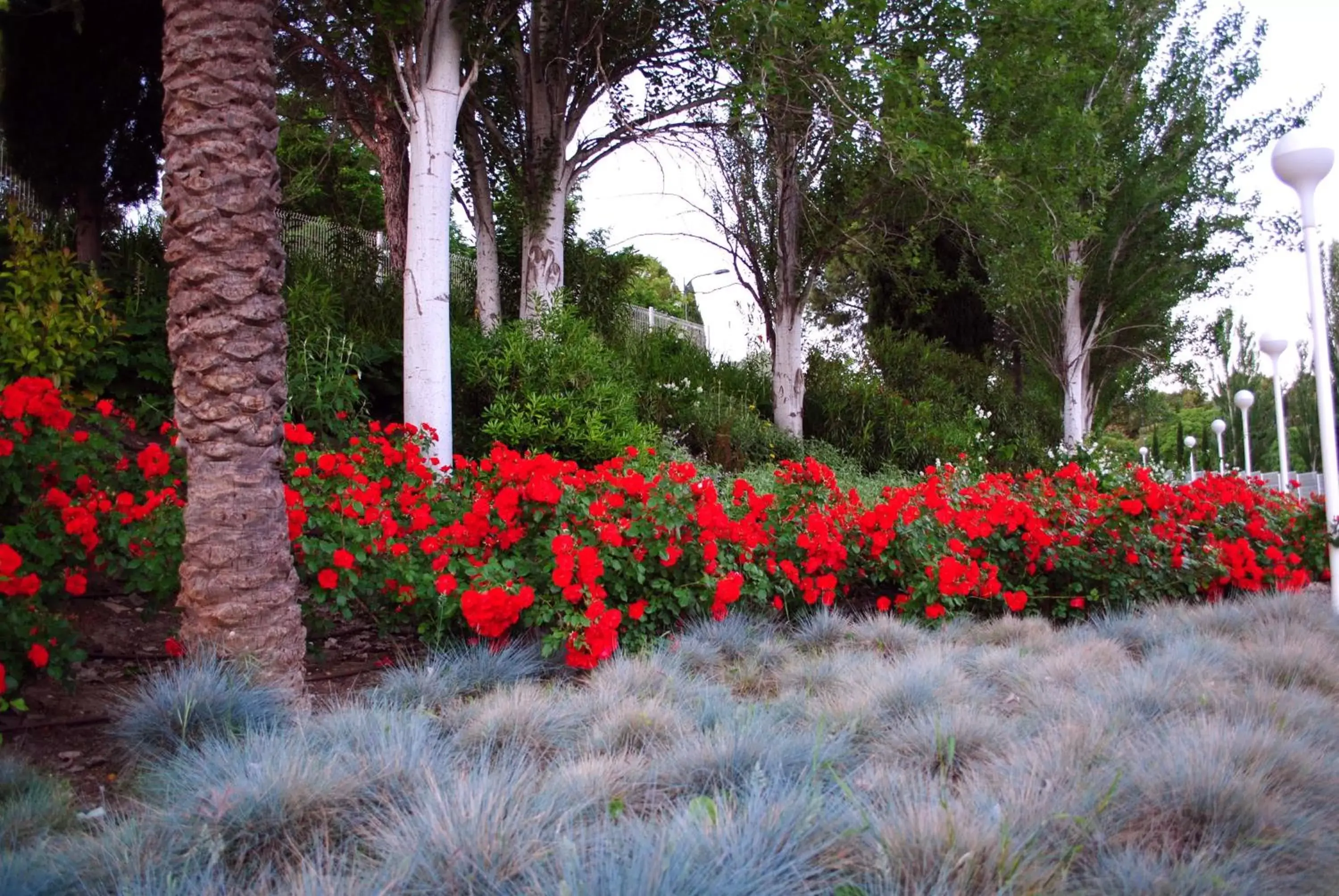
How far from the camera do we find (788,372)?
1137cm

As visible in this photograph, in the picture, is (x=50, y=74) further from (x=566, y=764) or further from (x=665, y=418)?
(x=566, y=764)

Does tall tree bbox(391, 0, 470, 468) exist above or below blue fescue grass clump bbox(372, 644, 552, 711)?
above

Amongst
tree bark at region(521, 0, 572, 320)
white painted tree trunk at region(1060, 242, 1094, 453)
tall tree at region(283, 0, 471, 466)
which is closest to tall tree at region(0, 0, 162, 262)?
tall tree at region(283, 0, 471, 466)

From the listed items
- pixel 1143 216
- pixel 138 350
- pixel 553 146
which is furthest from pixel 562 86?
pixel 1143 216

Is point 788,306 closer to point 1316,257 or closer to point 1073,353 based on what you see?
point 1316,257

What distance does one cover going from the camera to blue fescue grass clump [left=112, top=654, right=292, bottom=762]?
105 inches

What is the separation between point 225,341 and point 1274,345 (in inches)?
327

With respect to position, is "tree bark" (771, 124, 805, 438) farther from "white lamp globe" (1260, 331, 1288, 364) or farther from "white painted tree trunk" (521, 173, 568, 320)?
"white lamp globe" (1260, 331, 1288, 364)

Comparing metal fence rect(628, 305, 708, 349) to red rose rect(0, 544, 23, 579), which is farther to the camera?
metal fence rect(628, 305, 708, 349)

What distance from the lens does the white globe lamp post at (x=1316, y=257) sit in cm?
465

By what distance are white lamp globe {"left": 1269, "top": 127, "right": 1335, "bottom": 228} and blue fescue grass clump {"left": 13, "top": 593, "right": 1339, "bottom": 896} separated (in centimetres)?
265

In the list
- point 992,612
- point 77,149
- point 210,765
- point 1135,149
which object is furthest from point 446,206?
point 1135,149

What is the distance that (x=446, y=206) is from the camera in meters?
6.62

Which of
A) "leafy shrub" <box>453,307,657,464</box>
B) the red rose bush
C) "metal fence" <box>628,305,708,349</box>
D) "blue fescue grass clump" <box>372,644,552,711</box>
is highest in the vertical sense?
"metal fence" <box>628,305,708,349</box>
